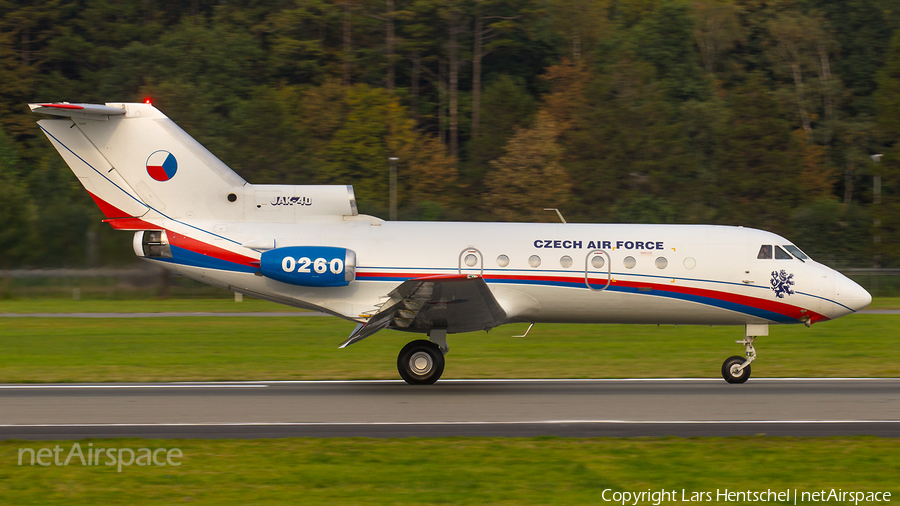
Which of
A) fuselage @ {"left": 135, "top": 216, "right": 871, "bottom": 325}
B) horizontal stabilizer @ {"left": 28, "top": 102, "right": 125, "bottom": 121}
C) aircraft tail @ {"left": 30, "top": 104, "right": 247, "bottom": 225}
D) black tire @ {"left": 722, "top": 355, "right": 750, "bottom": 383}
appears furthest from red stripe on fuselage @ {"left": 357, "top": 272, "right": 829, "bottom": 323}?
horizontal stabilizer @ {"left": 28, "top": 102, "right": 125, "bottom": 121}

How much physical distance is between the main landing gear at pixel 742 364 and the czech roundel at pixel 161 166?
35.3 ft

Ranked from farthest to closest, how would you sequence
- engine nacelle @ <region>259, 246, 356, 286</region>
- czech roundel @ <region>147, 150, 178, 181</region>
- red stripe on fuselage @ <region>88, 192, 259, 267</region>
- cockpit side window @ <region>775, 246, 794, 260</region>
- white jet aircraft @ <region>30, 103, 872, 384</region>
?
cockpit side window @ <region>775, 246, 794, 260</region>, czech roundel @ <region>147, 150, 178, 181</region>, red stripe on fuselage @ <region>88, 192, 259, 267</region>, white jet aircraft @ <region>30, 103, 872, 384</region>, engine nacelle @ <region>259, 246, 356, 286</region>

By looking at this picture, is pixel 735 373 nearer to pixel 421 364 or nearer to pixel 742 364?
pixel 742 364

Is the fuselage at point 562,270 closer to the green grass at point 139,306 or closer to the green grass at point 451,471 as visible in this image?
the green grass at point 451,471

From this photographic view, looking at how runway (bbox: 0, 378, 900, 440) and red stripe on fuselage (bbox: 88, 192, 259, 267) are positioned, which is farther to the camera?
red stripe on fuselage (bbox: 88, 192, 259, 267)

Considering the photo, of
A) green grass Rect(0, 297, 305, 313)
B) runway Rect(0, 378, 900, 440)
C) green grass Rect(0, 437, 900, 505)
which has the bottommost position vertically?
green grass Rect(0, 437, 900, 505)

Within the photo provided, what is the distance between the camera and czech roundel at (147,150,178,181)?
1717 cm

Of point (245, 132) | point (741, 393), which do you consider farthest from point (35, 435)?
point (245, 132)

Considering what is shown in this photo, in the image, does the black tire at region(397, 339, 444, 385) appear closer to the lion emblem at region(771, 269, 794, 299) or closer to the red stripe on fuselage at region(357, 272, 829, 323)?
the red stripe on fuselage at region(357, 272, 829, 323)

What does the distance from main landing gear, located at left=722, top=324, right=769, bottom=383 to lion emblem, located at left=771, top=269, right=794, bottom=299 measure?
2.24 ft

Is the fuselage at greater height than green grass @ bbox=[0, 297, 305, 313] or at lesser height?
greater

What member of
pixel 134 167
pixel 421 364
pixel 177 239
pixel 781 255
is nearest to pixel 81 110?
pixel 134 167

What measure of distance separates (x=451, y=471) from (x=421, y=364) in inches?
261

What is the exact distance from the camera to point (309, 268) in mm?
16234
